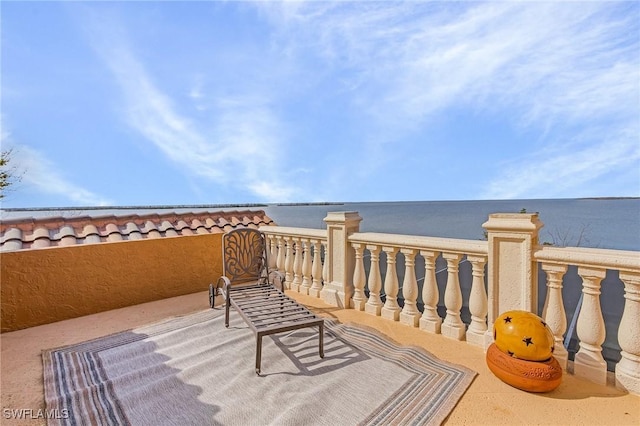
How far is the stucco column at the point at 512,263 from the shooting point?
2473 mm

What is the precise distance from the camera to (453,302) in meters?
3.04

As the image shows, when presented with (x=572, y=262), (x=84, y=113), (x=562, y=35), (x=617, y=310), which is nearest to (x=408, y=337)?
(x=572, y=262)

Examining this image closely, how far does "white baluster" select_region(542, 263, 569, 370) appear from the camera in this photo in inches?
94.3

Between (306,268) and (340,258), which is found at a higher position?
(340,258)

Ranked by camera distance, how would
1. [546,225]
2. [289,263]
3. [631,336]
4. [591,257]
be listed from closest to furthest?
[631,336] → [591,257] → [289,263] → [546,225]

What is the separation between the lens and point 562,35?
4027 mm

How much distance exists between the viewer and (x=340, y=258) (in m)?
3.95

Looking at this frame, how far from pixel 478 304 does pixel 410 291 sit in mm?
729

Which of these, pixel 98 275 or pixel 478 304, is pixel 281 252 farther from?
pixel 478 304

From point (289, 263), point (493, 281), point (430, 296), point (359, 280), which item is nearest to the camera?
point (493, 281)

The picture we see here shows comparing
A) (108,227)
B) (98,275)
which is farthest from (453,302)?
(108,227)

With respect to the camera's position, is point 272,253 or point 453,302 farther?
point 272,253

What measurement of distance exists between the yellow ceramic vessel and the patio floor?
0.30 meters

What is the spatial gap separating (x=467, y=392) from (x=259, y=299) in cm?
224
